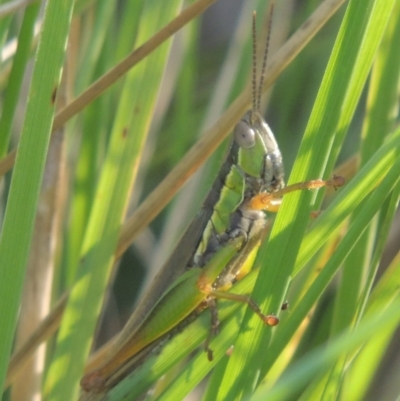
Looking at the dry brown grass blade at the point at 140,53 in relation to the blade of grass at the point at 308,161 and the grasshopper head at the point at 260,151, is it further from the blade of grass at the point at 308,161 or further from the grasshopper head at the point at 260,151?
the blade of grass at the point at 308,161

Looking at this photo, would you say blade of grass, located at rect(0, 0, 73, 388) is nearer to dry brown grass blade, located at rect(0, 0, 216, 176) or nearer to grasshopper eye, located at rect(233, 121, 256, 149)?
dry brown grass blade, located at rect(0, 0, 216, 176)

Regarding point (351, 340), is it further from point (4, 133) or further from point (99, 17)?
point (99, 17)

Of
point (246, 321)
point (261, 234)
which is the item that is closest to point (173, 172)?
point (261, 234)

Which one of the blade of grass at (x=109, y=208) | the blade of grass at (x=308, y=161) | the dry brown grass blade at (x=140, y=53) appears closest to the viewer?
the blade of grass at (x=308, y=161)

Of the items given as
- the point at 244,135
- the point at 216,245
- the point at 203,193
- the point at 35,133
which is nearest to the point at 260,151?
the point at 244,135

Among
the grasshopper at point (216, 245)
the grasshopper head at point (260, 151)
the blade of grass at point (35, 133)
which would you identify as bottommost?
the grasshopper at point (216, 245)

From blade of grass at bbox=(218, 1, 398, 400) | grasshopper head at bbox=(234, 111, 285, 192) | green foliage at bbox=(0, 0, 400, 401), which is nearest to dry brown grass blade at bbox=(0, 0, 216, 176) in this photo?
green foliage at bbox=(0, 0, 400, 401)

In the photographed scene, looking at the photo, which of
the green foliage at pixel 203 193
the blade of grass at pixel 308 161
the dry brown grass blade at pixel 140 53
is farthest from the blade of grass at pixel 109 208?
the blade of grass at pixel 308 161

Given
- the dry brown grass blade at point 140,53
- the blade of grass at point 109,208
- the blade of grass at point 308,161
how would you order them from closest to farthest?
the blade of grass at point 308,161 < the dry brown grass blade at point 140,53 < the blade of grass at point 109,208
